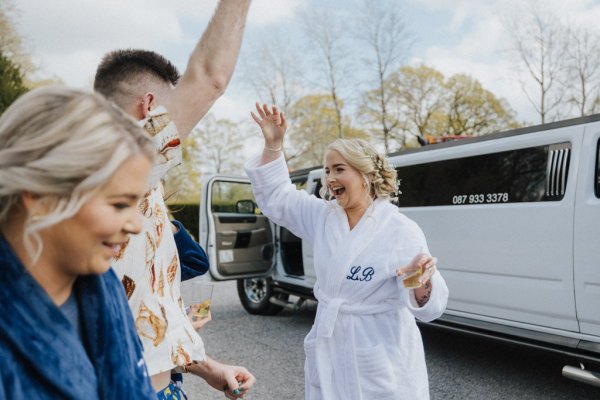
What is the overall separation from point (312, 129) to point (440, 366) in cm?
2239

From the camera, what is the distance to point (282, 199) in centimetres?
264

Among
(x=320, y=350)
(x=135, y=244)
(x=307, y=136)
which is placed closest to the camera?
(x=135, y=244)

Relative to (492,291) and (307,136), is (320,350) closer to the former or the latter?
(492,291)

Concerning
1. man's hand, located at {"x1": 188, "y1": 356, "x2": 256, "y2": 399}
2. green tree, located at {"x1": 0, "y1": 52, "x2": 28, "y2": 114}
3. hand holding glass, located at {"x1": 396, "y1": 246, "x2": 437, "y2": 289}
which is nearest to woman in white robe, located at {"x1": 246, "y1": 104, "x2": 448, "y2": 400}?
hand holding glass, located at {"x1": 396, "y1": 246, "x2": 437, "y2": 289}

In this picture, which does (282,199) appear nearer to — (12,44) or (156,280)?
(156,280)

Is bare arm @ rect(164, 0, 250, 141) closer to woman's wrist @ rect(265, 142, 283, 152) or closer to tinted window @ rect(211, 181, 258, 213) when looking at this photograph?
woman's wrist @ rect(265, 142, 283, 152)

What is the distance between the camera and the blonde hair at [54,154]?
70 centimetres

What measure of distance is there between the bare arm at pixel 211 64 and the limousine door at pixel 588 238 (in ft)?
11.2

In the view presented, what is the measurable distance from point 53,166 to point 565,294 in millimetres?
4029

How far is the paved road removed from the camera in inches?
165

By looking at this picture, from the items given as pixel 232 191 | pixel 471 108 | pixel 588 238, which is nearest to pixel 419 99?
pixel 471 108

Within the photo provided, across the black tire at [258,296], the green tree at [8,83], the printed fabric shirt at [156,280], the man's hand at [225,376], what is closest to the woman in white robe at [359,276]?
the man's hand at [225,376]

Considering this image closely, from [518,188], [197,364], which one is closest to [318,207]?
[197,364]

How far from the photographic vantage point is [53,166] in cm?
70
